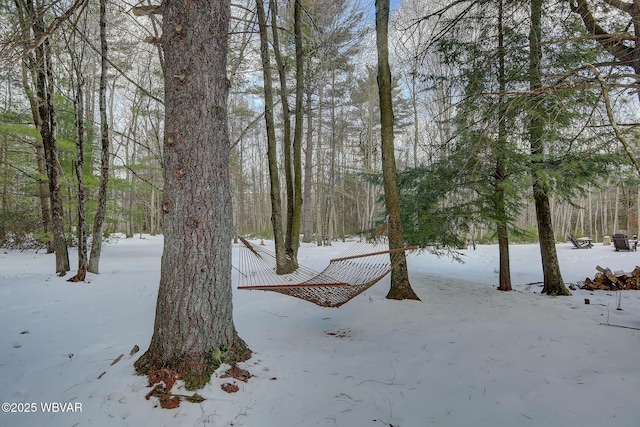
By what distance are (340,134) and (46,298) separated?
997cm

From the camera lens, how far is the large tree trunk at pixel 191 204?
1729mm

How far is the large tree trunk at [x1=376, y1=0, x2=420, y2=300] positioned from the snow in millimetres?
227

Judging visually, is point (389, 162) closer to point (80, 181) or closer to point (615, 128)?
point (615, 128)

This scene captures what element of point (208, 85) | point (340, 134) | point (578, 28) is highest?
point (340, 134)

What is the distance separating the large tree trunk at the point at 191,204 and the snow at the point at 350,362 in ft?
0.62

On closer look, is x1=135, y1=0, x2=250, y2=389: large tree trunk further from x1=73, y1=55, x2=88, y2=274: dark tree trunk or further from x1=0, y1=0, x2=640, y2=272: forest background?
x1=73, y1=55, x2=88, y2=274: dark tree trunk

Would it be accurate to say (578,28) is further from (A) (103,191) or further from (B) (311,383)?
(A) (103,191)

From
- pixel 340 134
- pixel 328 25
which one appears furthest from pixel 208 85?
pixel 340 134

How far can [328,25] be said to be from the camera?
23.2 feet

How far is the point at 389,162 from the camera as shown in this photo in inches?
146

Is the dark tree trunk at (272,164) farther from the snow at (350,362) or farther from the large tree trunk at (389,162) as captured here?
the large tree trunk at (389,162)

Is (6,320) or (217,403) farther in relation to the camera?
(6,320)

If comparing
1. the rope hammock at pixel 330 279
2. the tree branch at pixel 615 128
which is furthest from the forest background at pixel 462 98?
the rope hammock at pixel 330 279

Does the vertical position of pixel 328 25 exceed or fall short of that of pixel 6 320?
it exceeds it
